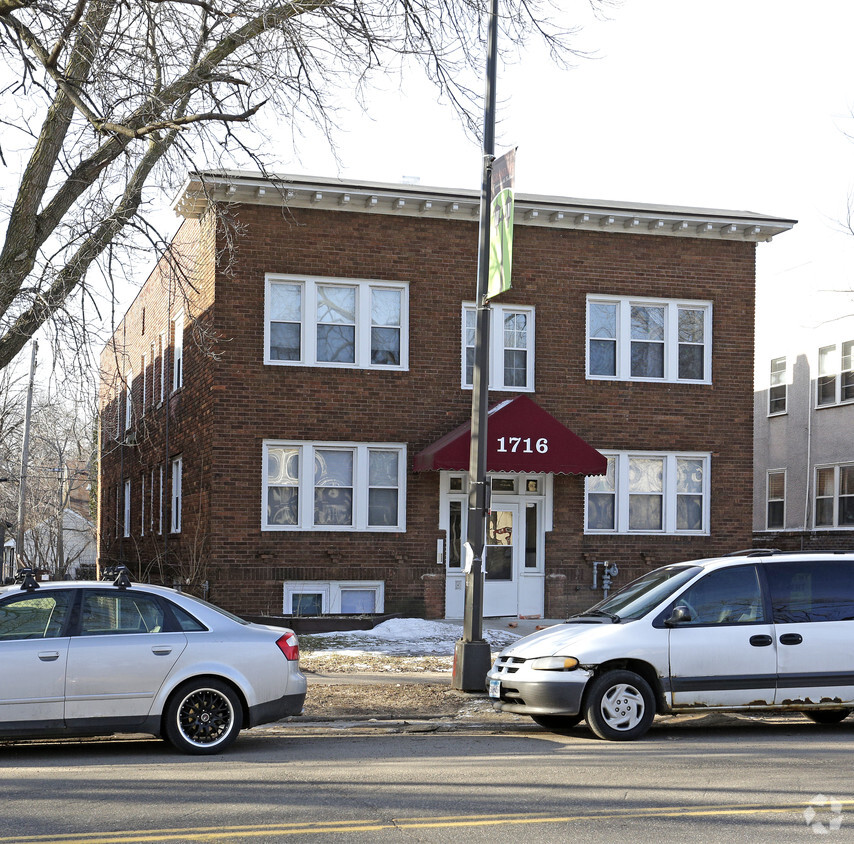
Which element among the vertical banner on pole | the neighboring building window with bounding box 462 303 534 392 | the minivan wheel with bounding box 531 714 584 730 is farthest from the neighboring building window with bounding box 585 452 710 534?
the minivan wheel with bounding box 531 714 584 730

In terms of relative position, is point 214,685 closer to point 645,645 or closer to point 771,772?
point 645,645

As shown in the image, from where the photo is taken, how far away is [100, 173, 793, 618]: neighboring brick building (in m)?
20.8

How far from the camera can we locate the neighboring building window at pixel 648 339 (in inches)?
897

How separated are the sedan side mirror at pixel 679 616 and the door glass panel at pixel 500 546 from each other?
11.8 m

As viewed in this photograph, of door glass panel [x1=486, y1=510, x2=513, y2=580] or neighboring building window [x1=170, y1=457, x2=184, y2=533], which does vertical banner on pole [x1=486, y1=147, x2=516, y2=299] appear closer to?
door glass panel [x1=486, y1=510, x2=513, y2=580]

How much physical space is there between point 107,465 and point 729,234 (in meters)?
22.8

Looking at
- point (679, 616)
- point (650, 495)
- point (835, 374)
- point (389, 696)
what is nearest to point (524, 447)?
point (650, 495)

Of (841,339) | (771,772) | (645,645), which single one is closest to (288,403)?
(645,645)

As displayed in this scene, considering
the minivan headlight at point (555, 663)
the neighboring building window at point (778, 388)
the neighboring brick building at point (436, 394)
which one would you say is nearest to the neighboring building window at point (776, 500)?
the neighboring building window at point (778, 388)

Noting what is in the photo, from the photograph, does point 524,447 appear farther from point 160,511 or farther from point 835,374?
point 835,374

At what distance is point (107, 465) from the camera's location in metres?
37.6

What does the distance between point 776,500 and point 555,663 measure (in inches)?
1025

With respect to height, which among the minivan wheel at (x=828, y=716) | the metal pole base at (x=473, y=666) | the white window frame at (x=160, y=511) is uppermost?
the white window frame at (x=160, y=511)

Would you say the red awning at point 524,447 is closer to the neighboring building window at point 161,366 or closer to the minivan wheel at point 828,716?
the neighboring building window at point 161,366
